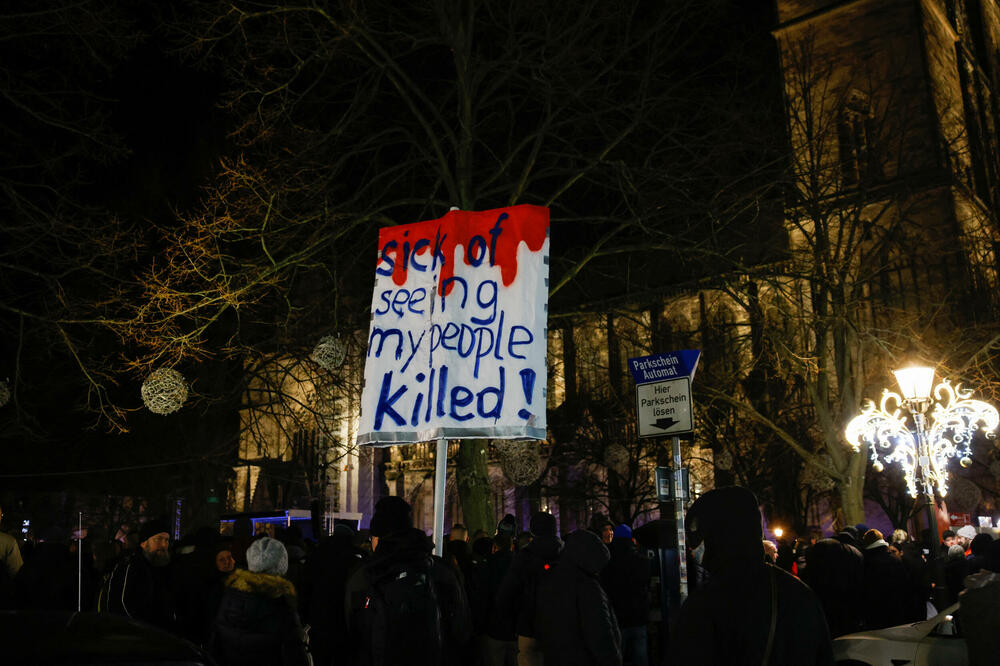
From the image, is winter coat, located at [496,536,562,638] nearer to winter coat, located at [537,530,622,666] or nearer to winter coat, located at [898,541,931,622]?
winter coat, located at [537,530,622,666]

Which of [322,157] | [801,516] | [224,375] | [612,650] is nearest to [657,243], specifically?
[322,157]

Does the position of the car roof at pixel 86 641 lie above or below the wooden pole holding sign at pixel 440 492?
below

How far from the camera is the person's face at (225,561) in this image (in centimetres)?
832

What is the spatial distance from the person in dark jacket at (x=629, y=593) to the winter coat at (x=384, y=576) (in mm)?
3733

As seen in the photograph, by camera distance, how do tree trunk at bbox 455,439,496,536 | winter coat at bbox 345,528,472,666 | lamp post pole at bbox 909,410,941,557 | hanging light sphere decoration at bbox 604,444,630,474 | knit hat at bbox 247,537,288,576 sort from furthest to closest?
hanging light sphere decoration at bbox 604,444,630,474 → tree trunk at bbox 455,439,496,536 → lamp post pole at bbox 909,410,941,557 → knit hat at bbox 247,537,288,576 → winter coat at bbox 345,528,472,666

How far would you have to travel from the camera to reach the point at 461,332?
747 cm

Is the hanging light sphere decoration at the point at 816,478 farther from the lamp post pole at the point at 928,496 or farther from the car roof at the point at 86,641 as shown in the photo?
the car roof at the point at 86,641

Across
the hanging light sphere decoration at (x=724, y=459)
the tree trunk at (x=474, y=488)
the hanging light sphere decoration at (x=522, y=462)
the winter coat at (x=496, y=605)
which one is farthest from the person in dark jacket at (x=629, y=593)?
the hanging light sphere decoration at (x=724, y=459)

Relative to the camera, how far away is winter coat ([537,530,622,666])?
587 centimetres

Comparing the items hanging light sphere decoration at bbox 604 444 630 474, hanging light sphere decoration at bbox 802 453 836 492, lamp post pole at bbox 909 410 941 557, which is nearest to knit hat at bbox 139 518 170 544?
lamp post pole at bbox 909 410 941 557

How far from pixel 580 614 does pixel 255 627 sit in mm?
2056

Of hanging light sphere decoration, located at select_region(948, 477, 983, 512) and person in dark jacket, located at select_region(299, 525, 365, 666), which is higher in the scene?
hanging light sphere decoration, located at select_region(948, 477, 983, 512)

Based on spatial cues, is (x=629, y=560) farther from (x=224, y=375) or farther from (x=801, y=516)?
(x=801, y=516)

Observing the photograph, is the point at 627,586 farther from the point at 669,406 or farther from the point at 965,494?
the point at 965,494
